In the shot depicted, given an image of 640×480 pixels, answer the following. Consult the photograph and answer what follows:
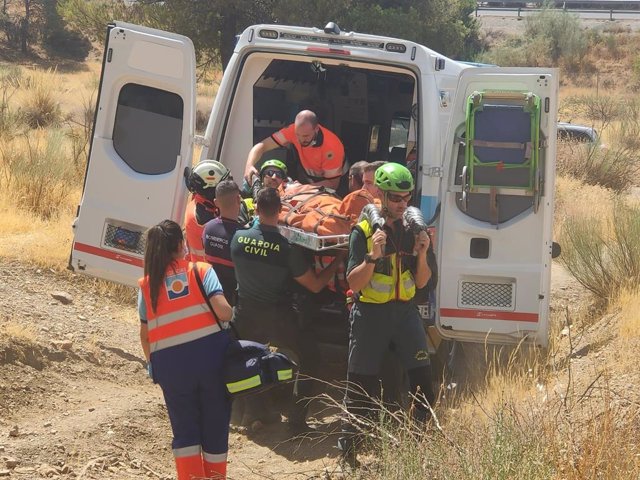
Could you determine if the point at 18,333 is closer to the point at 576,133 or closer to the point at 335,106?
the point at 335,106

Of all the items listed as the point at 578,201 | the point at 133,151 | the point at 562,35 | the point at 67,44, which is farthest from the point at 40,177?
the point at 562,35

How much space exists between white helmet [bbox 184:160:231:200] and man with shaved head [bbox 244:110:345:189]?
0.89 metres

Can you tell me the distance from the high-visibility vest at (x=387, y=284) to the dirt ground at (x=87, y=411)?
2.91ft

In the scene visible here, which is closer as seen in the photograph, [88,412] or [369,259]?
[369,259]

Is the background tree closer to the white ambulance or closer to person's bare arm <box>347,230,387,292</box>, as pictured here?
the white ambulance

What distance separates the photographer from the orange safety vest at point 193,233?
6410 millimetres

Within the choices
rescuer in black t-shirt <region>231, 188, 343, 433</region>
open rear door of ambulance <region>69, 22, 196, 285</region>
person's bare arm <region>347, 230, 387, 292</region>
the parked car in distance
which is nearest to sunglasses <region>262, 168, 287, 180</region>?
open rear door of ambulance <region>69, 22, 196, 285</region>

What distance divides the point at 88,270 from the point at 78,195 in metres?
4.50

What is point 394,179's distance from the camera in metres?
5.03

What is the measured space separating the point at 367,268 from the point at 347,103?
4105mm

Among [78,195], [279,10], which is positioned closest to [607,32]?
[279,10]

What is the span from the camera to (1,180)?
36.3 feet

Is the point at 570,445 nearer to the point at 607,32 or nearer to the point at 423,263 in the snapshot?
the point at 423,263

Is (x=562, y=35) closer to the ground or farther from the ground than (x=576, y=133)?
farther from the ground
